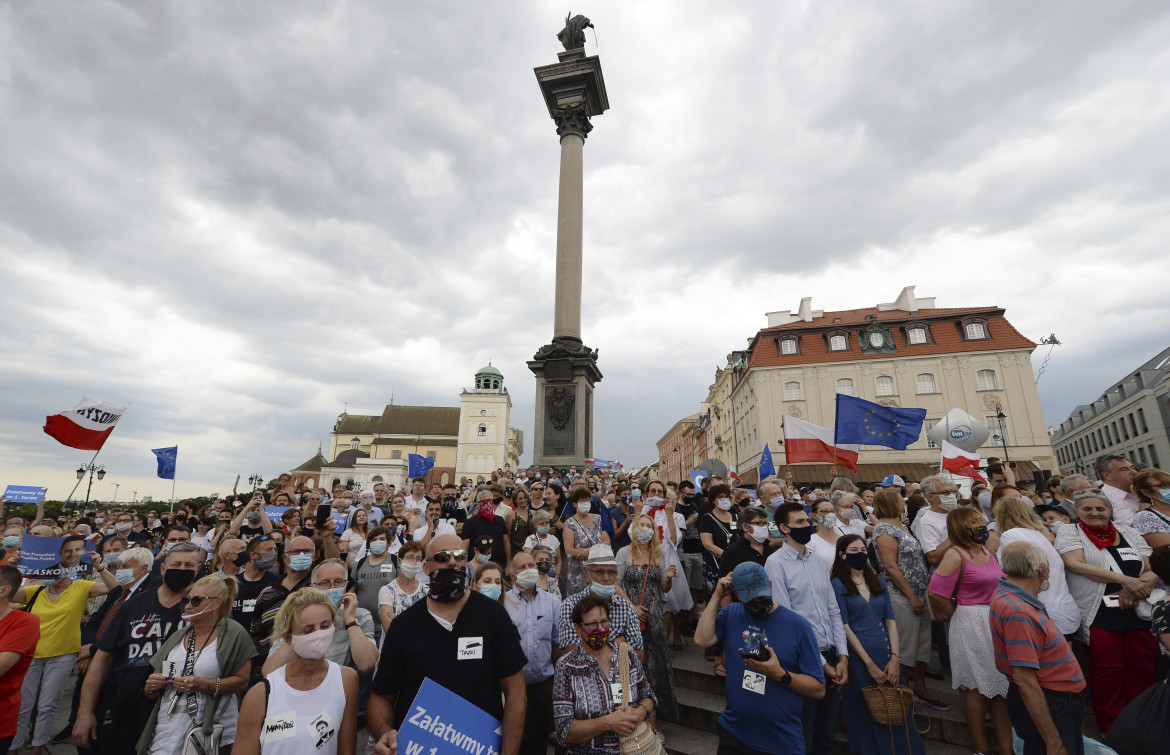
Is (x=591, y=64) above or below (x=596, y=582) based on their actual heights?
above

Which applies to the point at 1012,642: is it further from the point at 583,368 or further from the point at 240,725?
the point at 583,368

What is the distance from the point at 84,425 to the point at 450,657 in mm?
16238

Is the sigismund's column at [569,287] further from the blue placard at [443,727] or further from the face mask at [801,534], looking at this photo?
the blue placard at [443,727]

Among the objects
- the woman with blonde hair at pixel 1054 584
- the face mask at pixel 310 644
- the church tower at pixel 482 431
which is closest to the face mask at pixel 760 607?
the woman with blonde hair at pixel 1054 584

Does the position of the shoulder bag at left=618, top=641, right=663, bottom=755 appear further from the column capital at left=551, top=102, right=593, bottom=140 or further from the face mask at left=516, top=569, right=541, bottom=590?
the column capital at left=551, top=102, right=593, bottom=140

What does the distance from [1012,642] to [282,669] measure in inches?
189

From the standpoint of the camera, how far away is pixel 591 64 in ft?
70.4

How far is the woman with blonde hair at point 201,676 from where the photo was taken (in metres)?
3.61

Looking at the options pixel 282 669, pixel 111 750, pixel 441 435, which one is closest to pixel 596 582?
pixel 282 669

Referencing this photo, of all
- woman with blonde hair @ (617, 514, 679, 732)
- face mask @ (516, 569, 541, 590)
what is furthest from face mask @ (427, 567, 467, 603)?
woman with blonde hair @ (617, 514, 679, 732)

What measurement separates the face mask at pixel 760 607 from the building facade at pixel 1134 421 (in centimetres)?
4815

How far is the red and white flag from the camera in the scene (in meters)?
13.6

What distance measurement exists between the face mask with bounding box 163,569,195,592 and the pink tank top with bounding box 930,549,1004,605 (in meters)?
6.56

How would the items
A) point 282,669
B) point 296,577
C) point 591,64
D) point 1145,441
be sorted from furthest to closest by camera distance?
point 1145,441 < point 591,64 < point 296,577 < point 282,669
